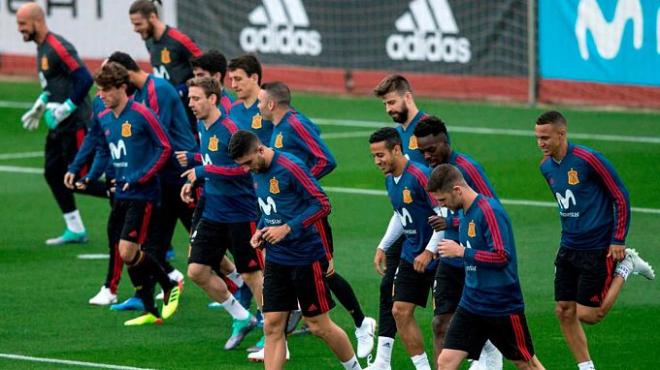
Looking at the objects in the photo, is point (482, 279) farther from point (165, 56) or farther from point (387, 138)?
point (165, 56)

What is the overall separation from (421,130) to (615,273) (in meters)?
1.92

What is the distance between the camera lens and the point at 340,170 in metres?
23.7

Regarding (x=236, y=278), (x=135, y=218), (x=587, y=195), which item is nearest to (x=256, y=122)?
(x=135, y=218)

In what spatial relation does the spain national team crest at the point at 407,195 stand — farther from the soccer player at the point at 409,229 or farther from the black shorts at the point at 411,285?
the black shorts at the point at 411,285

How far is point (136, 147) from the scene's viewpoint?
14.7m

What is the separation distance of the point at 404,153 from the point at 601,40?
1579 cm

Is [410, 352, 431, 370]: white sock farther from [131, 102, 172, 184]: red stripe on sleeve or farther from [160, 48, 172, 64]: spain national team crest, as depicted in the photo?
[160, 48, 172, 64]: spain national team crest

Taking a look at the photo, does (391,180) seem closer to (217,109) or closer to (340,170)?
(217,109)

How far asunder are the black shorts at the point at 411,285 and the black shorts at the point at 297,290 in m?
0.55

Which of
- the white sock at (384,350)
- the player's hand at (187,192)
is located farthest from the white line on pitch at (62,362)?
the white sock at (384,350)

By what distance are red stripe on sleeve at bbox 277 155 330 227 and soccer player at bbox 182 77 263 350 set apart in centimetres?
193

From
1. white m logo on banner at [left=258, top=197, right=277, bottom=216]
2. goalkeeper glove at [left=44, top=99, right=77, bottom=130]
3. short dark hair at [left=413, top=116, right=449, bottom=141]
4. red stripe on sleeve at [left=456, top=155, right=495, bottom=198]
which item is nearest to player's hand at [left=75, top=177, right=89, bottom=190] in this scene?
goalkeeper glove at [left=44, top=99, right=77, bottom=130]

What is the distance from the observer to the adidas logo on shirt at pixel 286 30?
30.9 meters

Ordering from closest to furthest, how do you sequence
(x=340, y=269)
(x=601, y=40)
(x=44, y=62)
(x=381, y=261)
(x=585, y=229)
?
(x=585, y=229) < (x=381, y=261) < (x=340, y=269) < (x=44, y=62) < (x=601, y=40)
